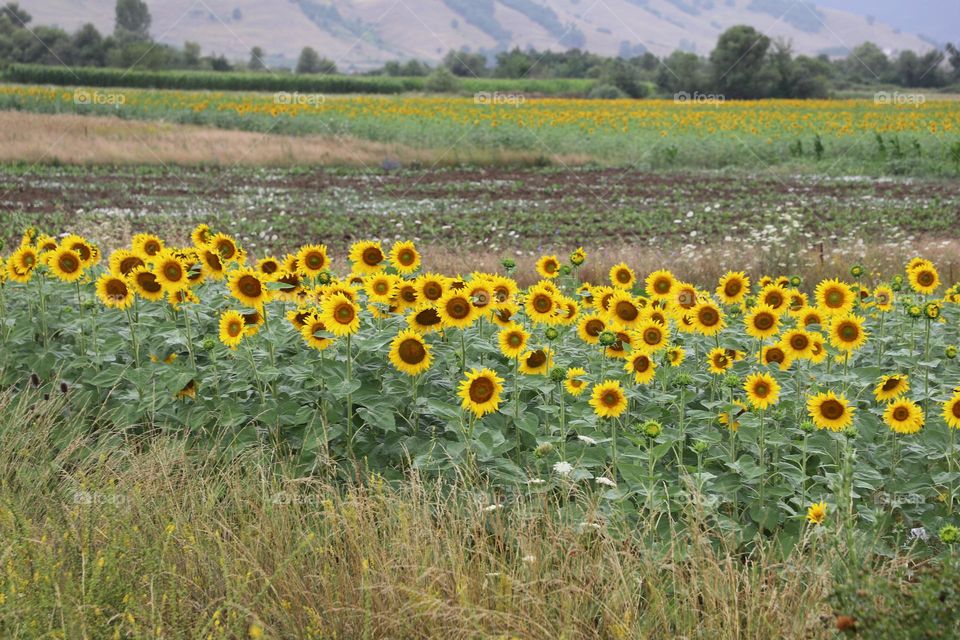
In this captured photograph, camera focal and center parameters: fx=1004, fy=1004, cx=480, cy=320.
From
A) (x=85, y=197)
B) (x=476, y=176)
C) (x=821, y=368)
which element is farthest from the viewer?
(x=476, y=176)

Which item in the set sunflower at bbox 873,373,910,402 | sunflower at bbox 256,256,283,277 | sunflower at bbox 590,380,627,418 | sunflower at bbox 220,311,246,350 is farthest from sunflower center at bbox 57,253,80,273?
sunflower at bbox 873,373,910,402

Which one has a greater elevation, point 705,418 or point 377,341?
point 377,341

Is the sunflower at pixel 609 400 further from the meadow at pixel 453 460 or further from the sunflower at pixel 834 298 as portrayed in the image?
the sunflower at pixel 834 298

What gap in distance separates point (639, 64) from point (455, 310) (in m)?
71.4

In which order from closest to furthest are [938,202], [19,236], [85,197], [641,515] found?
[641,515]
[19,236]
[938,202]
[85,197]

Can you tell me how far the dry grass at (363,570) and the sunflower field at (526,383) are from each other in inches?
8.0

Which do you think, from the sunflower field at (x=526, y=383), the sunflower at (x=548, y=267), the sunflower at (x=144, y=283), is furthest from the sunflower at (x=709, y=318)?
the sunflower at (x=144, y=283)

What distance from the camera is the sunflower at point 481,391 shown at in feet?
12.6

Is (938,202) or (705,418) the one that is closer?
(705,418)

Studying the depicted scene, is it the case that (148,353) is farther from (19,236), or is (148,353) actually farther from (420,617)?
(19,236)

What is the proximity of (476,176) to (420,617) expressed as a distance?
63.5 ft

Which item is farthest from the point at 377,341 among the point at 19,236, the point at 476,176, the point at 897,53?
the point at 897,53

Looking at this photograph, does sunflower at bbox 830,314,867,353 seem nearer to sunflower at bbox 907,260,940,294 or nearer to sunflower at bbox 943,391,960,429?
sunflower at bbox 943,391,960,429

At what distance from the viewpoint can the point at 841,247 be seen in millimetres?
11961
